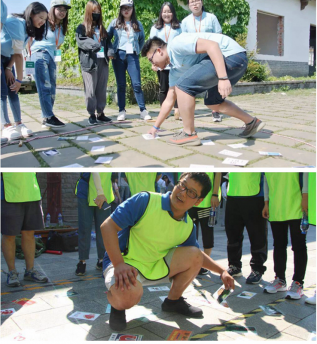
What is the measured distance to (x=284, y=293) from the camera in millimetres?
2934

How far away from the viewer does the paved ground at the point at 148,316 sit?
2213mm

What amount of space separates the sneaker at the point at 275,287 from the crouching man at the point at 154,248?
28.8 inches

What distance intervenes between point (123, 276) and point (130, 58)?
3.38m

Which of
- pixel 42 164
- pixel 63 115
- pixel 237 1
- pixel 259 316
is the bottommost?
pixel 259 316

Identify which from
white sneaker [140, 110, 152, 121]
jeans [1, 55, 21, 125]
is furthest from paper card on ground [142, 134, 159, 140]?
jeans [1, 55, 21, 125]

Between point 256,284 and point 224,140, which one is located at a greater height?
point 224,140

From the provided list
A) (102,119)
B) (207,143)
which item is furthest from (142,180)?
(102,119)

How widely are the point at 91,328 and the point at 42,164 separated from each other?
4.63 ft

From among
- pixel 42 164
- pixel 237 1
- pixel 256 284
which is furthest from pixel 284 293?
pixel 237 1

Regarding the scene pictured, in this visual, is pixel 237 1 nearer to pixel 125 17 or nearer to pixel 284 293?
pixel 125 17

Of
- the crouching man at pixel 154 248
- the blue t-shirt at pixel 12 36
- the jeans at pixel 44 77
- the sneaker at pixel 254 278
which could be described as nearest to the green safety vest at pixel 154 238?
the crouching man at pixel 154 248

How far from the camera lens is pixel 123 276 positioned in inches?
86.2

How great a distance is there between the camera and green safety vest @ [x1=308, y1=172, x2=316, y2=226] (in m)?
2.71

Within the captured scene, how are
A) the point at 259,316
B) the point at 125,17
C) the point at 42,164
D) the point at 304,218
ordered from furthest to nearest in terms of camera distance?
the point at 125,17 < the point at 42,164 < the point at 304,218 < the point at 259,316
